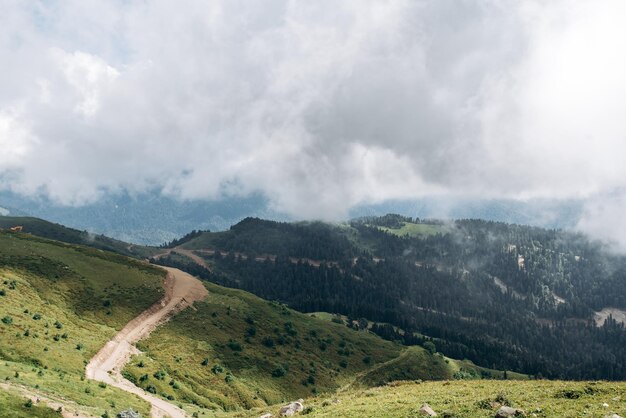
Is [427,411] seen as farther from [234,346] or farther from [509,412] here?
[234,346]

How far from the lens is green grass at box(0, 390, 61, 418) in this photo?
4522 centimetres

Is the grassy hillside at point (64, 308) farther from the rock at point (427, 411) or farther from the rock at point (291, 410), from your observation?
the rock at point (427, 411)

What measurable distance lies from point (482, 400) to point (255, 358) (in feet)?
310

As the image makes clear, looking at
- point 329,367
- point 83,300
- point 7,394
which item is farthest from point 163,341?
point 7,394

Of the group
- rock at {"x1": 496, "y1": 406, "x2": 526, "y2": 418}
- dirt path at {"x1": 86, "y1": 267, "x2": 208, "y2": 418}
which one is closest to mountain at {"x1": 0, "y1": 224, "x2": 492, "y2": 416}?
dirt path at {"x1": 86, "y1": 267, "x2": 208, "y2": 418}

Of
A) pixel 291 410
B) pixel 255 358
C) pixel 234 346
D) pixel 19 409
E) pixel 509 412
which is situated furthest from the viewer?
pixel 234 346

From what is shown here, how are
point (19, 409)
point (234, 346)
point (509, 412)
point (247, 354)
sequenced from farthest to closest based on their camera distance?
point (234, 346) → point (247, 354) → point (19, 409) → point (509, 412)

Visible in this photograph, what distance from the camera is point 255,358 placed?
130500mm

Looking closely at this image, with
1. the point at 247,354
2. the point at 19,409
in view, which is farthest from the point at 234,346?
the point at 19,409

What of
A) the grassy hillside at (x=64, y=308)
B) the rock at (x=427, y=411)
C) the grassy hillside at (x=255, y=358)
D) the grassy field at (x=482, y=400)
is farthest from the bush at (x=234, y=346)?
the rock at (x=427, y=411)

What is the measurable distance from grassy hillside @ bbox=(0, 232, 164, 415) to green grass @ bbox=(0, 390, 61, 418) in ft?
26.2

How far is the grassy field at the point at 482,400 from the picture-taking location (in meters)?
39.1

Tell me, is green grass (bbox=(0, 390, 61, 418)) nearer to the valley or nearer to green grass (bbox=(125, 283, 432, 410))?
the valley

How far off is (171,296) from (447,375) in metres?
111
